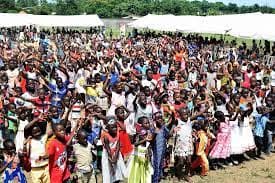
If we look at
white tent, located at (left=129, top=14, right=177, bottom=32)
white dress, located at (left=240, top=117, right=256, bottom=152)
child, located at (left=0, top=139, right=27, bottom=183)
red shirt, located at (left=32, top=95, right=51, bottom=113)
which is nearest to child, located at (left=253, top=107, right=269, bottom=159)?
white dress, located at (left=240, top=117, right=256, bottom=152)

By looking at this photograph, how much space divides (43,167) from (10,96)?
12.2ft

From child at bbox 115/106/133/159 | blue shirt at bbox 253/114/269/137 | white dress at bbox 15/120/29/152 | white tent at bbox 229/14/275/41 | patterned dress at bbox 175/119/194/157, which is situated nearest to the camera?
child at bbox 115/106/133/159

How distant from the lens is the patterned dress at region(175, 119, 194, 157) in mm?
8695

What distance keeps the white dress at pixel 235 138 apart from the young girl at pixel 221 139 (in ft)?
0.66

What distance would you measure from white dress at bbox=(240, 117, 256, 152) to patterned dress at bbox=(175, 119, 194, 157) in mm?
1703

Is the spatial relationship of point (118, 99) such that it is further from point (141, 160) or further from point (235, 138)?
point (141, 160)

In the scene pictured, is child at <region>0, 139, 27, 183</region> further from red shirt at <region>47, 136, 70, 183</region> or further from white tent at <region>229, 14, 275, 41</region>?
white tent at <region>229, 14, 275, 41</region>

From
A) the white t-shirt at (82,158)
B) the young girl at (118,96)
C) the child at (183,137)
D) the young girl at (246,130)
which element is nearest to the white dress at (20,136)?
the white t-shirt at (82,158)

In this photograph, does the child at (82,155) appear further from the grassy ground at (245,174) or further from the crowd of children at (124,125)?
the grassy ground at (245,174)

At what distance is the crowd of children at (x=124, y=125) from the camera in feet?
23.0

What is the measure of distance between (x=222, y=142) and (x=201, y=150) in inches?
28.0

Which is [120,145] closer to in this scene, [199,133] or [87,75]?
[199,133]

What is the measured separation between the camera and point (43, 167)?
6801mm

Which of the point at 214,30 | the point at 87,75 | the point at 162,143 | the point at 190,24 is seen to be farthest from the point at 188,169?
the point at 190,24
